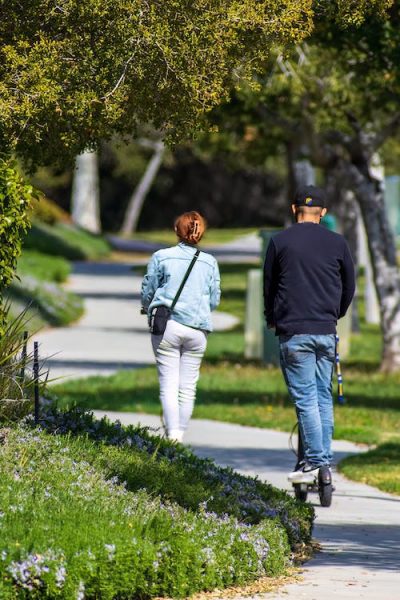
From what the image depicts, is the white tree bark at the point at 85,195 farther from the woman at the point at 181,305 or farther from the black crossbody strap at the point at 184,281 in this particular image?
the black crossbody strap at the point at 184,281

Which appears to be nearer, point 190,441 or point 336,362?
point 336,362

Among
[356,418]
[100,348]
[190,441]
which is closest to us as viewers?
[190,441]

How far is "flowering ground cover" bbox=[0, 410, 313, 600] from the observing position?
20.1ft

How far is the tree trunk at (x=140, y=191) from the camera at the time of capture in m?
60.2

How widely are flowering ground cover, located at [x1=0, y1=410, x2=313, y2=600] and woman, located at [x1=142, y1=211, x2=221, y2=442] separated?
109 cm

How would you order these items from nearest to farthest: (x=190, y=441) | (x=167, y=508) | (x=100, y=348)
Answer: (x=167, y=508)
(x=190, y=441)
(x=100, y=348)

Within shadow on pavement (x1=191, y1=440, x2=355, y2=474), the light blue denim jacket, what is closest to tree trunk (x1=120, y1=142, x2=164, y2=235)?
shadow on pavement (x1=191, y1=440, x2=355, y2=474)

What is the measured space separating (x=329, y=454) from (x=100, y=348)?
12615 mm

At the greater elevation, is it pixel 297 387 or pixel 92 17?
pixel 92 17

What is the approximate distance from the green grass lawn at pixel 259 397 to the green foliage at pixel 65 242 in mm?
18378

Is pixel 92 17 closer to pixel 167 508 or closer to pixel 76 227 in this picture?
pixel 167 508

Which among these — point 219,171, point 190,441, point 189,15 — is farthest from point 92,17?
point 219,171

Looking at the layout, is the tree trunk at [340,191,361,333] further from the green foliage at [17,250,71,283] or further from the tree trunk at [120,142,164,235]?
the tree trunk at [120,142,164,235]

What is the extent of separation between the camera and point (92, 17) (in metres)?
8.30
